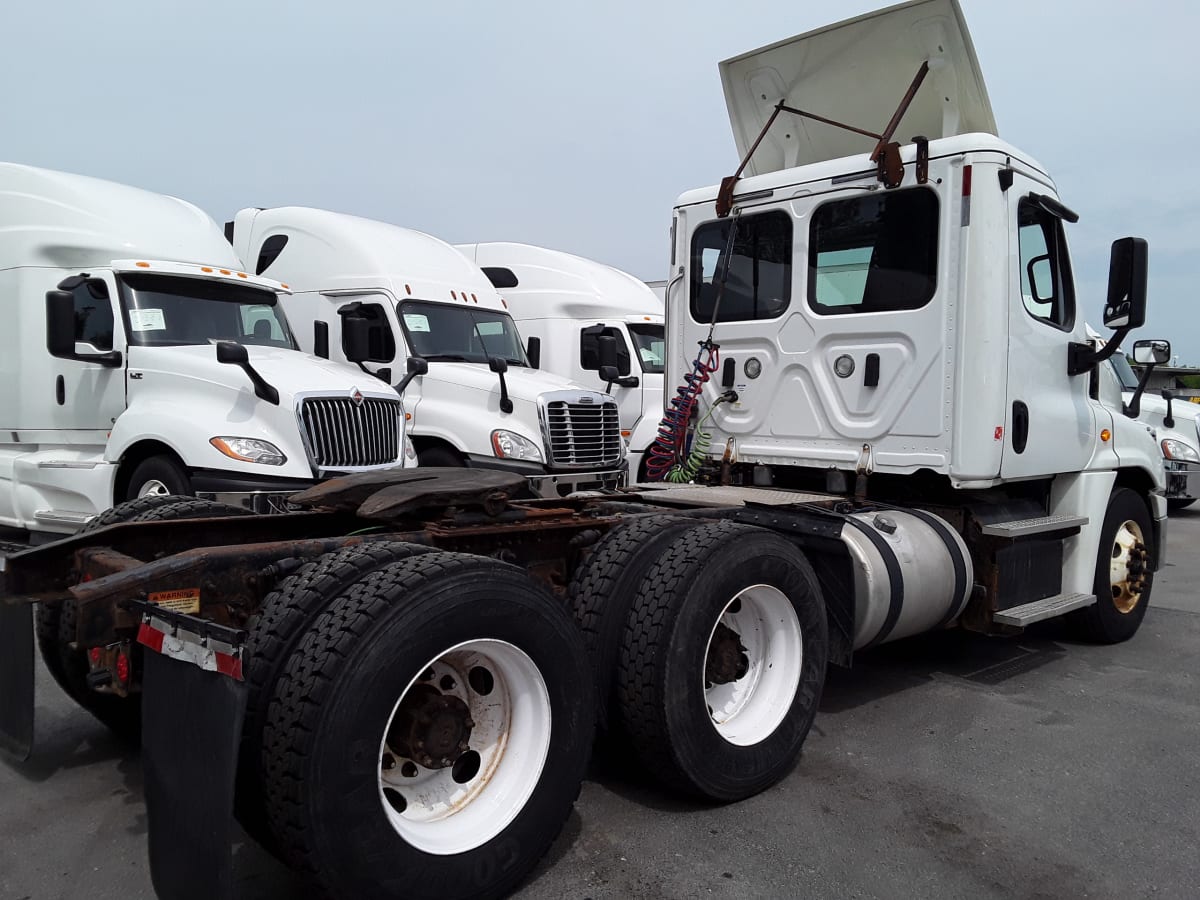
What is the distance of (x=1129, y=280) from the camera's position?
5.30 meters

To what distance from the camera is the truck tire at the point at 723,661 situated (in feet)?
11.5

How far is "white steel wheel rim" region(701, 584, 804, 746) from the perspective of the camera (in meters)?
3.88

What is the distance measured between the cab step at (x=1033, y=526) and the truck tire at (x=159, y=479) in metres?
5.70

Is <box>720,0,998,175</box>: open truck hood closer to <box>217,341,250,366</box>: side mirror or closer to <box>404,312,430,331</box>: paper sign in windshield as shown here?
<box>217,341,250,366</box>: side mirror

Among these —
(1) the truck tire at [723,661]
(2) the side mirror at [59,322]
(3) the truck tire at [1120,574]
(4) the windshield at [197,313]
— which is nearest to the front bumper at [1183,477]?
(3) the truck tire at [1120,574]

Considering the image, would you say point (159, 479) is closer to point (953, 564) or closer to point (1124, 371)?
point (953, 564)

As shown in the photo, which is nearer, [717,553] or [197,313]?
[717,553]

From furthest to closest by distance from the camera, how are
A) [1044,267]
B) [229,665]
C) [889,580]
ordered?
[1044,267], [889,580], [229,665]

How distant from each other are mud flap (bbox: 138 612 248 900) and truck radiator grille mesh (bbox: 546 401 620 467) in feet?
22.5

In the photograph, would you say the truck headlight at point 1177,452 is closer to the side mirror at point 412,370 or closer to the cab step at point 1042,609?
the cab step at point 1042,609

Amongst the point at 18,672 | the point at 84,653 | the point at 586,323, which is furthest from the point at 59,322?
the point at 586,323

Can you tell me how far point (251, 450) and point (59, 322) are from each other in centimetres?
207

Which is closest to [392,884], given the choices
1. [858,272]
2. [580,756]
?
[580,756]

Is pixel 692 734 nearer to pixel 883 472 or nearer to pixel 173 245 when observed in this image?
pixel 883 472
